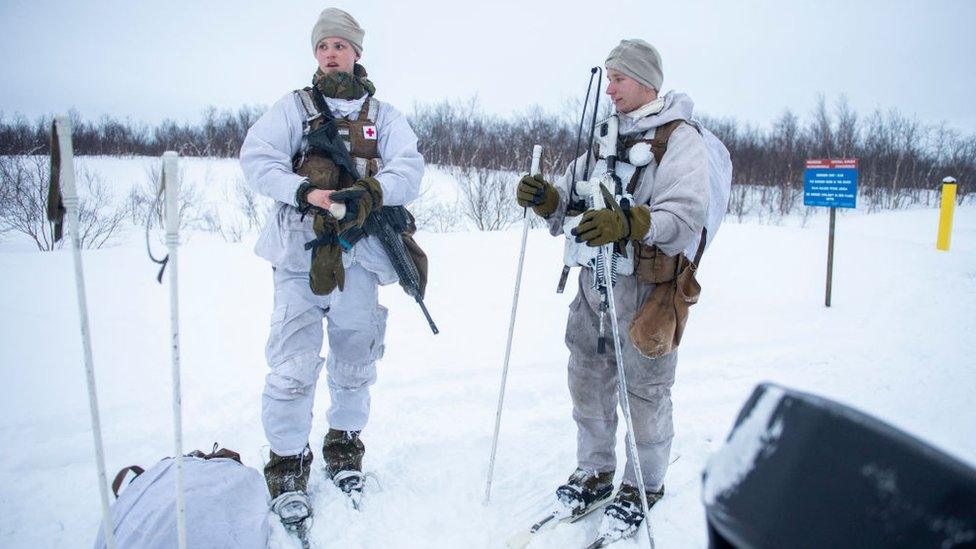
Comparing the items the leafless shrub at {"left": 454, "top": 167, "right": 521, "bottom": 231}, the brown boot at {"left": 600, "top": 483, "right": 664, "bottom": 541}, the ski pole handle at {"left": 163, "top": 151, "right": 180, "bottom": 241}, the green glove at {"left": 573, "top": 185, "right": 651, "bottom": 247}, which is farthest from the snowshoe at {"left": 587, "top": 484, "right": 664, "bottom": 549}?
the leafless shrub at {"left": 454, "top": 167, "right": 521, "bottom": 231}

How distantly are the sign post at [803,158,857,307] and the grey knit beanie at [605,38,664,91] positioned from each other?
17.2 ft

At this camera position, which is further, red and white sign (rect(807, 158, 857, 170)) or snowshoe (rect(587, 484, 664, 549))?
red and white sign (rect(807, 158, 857, 170))

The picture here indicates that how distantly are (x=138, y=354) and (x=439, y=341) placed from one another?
2416 mm

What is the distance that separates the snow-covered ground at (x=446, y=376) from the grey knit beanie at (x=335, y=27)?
7.30ft

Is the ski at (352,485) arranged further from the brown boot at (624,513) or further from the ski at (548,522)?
the brown boot at (624,513)

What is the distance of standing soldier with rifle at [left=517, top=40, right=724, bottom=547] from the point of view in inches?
77.6

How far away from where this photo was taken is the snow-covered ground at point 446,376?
8.00 feet

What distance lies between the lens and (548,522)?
7.69ft

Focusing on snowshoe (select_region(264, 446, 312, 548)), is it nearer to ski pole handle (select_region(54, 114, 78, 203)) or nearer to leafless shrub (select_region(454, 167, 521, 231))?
ski pole handle (select_region(54, 114, 78, 203))

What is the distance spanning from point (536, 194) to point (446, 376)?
6.91ft

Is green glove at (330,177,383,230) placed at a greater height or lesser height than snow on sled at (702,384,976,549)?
greater

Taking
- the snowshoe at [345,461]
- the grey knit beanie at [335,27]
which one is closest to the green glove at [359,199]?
the grey knit beanie at [335,27]

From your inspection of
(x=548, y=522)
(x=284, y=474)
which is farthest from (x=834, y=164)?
(x=284, y=474)

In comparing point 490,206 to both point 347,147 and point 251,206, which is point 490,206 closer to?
point 251,206
